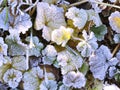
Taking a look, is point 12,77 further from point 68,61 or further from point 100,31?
point 100,31

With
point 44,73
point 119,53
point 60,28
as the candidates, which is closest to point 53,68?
point 44,73

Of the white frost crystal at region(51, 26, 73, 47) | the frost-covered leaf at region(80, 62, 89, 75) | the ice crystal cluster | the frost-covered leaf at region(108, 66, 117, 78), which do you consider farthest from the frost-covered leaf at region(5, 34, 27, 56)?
the frost-covered leaf at region(108, 66, 117, 78)

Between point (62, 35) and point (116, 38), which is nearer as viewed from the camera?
point (62, 35)

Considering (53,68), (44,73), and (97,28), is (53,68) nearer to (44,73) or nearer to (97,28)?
(44,73)

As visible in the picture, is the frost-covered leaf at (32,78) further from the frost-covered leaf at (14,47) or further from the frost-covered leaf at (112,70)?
the frost-covered leaf at (112,70)

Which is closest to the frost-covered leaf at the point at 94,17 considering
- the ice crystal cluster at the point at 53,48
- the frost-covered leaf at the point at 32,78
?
the ice crystal cluster at the point at 53,48

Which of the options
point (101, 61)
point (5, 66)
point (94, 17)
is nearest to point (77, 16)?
point (94, 17)

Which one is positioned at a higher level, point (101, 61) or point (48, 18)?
point (48, 18)
